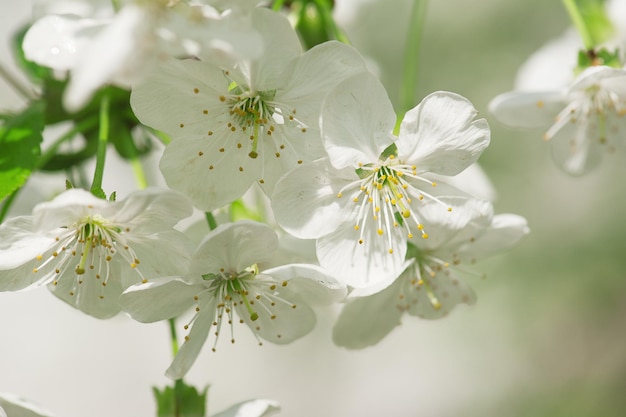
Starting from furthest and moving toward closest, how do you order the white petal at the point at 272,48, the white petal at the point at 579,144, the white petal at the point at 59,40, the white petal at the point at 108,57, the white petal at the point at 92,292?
the white petal at the point at 579,144 → the white petal at the point at 92,292 → the white petal at the point at 272,48 → the white petal at the point at 59,40 → the white petal at the point at 108,57

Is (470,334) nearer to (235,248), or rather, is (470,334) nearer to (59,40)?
(235,248)

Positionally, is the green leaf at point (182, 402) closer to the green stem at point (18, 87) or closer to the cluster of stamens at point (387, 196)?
the cluster of stamens at point (387, 196)

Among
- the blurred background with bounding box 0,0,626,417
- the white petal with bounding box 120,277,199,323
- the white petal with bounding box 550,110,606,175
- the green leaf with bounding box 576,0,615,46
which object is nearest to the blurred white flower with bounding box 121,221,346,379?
the white petal with bounding box 120,277,199,323

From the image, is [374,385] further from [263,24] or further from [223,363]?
[263,24]

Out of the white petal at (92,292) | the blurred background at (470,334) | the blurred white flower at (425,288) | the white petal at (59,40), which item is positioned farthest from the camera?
the blurred background at (470,334)

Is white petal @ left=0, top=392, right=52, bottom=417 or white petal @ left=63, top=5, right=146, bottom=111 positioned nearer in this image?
white petal @ left=63, top=5, right=146, bottom=111

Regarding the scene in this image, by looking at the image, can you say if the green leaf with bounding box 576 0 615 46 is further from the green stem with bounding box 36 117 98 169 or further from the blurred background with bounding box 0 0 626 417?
the blurred background with bounding box 0 0 626 417

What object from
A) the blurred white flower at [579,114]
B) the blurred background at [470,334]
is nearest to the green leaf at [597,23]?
the blurred white flower at [579,114]
